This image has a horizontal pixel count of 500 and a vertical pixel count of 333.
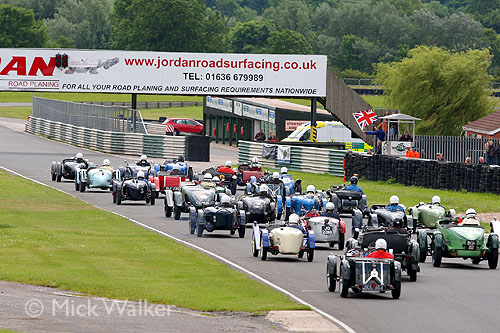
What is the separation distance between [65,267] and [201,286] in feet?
10.6

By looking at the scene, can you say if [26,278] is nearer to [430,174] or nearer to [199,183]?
[199,183]

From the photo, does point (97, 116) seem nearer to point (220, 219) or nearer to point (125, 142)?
point (125, 142)

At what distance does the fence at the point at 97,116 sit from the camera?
218 feet

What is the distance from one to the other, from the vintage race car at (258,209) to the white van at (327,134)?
31.7 meters

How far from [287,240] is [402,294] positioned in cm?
463

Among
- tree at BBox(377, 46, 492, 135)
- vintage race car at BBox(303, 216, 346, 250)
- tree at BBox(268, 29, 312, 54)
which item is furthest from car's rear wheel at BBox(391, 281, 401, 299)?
tree at BBox(268, 29, 312, 54)

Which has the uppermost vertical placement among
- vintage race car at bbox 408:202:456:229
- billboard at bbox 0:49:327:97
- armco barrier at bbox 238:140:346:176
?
billboard at bbox 0:49:327:97

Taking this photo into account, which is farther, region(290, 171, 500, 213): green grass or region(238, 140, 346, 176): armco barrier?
region(238, 140, 346, 176): armco barrier

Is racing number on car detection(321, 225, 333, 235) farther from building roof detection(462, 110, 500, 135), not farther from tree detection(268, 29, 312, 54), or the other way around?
tree detection(268, 29, 312, 54)

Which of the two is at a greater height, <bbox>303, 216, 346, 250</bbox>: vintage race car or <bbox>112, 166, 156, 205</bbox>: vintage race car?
<bbox>112, 166, 156, 205</bbox>: vintage race car

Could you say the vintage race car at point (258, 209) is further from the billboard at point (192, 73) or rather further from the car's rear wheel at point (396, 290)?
the billboard at point (192, 73)

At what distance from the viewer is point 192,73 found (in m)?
62.6

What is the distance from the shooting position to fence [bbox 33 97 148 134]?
66.5m

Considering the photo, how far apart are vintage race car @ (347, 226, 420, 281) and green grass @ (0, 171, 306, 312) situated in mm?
2870
